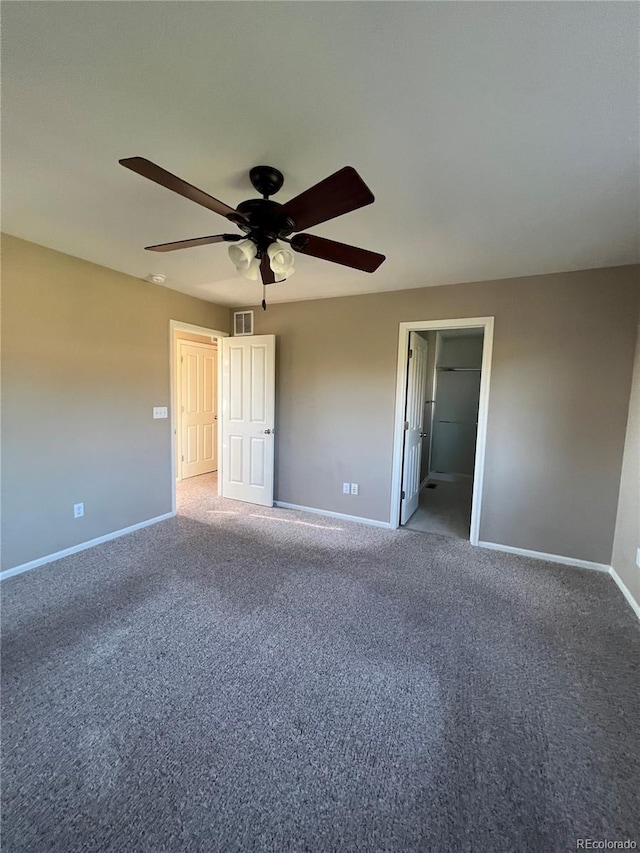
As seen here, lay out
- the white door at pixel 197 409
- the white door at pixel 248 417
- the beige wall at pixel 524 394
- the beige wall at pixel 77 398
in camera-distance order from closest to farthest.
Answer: the beige wall at pixel 77 398, the beige wall at pixel 524 394, the white door at pixel 248 417, the white door at pixel 197 409

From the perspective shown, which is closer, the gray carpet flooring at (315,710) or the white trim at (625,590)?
the gray carpet flooring at (315,710)

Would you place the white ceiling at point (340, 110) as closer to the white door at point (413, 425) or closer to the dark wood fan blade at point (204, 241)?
the dark wood fan blade at point (204, 241)

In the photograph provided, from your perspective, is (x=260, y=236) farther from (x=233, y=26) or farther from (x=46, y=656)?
(x=46, y=656)

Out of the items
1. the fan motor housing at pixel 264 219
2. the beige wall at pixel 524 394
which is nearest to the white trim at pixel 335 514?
the beige wall at pixel 524 394

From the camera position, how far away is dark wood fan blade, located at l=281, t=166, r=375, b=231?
114 cm

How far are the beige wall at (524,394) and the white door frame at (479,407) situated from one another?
6 cm

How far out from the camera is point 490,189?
172 centimetres

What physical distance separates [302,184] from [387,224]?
0.63m

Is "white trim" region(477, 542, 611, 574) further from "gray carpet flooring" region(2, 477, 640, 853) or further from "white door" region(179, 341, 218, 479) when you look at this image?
"white door" region(179, 341, 218, 479)

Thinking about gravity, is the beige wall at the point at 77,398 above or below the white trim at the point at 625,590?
above

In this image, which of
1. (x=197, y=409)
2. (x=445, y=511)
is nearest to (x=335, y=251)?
(x=445, y=511)

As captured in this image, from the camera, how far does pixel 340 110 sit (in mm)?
1275

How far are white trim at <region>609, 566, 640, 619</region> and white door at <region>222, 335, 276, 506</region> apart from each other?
3327 millimetres

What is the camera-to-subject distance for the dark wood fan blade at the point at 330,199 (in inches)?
45.0
